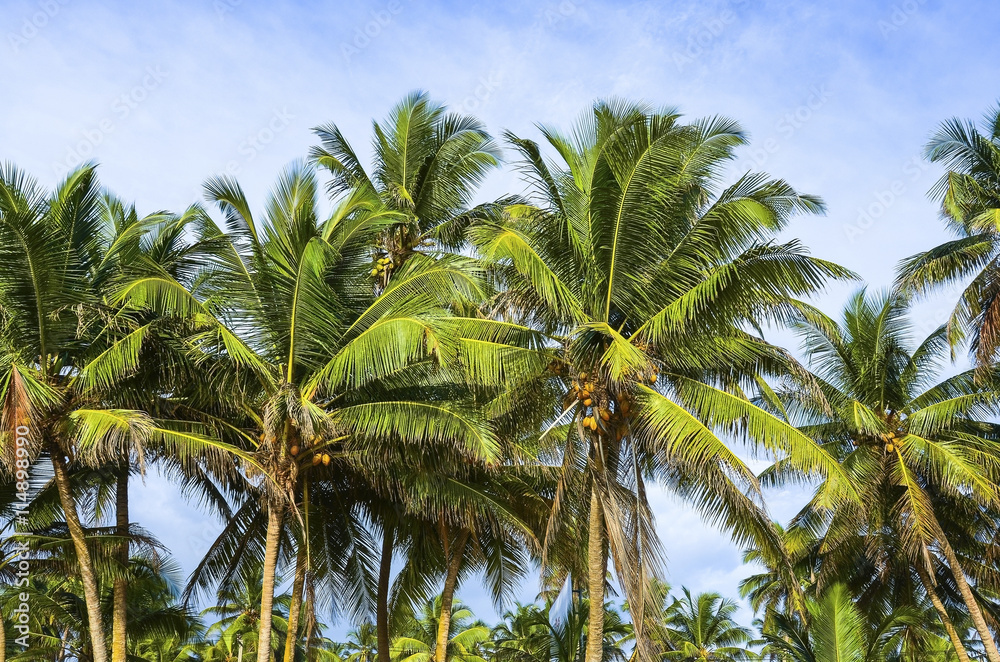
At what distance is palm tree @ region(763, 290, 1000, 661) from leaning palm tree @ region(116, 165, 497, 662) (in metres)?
9.09

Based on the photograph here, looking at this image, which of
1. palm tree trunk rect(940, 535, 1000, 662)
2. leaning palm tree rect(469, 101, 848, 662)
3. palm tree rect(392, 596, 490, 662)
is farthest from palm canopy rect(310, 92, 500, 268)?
palm tree rect(392, 596, 490, 662)

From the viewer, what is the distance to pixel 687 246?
15.0 m

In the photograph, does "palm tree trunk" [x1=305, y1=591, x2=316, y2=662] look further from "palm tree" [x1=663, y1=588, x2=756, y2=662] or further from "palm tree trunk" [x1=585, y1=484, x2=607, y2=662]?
"palm tree" [x1=663, y1=588, x2=756, y2=662]

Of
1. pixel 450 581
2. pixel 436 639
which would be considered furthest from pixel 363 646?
pixel 450 581

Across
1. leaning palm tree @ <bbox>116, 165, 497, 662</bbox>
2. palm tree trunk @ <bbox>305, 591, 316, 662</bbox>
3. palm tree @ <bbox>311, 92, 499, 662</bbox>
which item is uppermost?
palm tree @ <bbox>311, 92, 499, 662</bbox>

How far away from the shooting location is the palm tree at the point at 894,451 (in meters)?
19.7

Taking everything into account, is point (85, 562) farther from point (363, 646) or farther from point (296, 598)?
point (363, 646)

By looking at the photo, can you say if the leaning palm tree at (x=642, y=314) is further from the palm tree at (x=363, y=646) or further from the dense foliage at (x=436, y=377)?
the palm tree at (x=363, y=646)

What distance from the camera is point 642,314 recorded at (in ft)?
48.5

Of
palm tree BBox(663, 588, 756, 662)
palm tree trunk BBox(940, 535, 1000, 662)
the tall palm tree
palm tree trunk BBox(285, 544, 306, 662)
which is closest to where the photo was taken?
the tall palm tree

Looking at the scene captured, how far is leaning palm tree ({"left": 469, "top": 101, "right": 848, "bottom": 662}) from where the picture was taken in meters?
13.6

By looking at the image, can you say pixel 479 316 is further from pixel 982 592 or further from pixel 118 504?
pixel 982 592

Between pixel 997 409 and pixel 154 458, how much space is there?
18.0 metres

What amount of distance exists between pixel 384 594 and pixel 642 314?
295 inches
